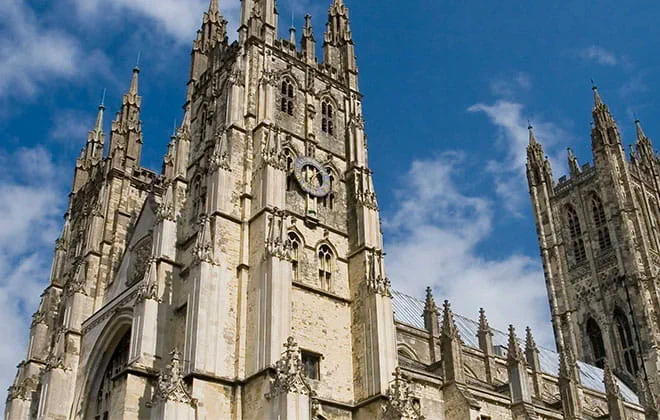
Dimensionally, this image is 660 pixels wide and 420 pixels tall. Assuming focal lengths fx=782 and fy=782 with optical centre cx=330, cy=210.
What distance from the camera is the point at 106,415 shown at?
31.4 metres

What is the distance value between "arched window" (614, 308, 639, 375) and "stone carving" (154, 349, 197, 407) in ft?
135

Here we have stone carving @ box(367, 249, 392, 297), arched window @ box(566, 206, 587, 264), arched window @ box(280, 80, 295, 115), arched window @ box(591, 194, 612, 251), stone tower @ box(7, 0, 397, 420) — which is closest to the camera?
stone tower @ box(7, 0, 397, 420)

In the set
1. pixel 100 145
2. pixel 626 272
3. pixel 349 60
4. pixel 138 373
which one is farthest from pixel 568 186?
pixel 138 373

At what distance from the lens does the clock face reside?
31.8 meters

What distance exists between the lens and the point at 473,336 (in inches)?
1892

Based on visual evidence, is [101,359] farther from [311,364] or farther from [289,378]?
[289,378]

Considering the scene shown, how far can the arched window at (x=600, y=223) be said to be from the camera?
60812 millimetres

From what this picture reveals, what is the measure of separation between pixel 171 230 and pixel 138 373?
21.4ft

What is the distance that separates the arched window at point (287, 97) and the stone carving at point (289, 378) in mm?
12972

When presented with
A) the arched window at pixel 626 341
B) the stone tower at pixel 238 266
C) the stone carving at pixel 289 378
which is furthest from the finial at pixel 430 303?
the arched window at pixel 626 341

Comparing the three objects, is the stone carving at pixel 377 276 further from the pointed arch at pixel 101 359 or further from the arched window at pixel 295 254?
the pointed arch at pixel 101 359

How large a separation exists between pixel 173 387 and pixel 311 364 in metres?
5.58

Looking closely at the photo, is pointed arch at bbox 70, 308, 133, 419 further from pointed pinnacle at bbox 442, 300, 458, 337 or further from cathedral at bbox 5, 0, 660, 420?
pointed pinnacle at bbox 442, 300, 458, 337

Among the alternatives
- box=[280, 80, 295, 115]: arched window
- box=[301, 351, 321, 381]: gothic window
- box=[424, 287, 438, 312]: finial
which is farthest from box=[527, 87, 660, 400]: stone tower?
box=[301, 351, 321, 381]: gothic window
